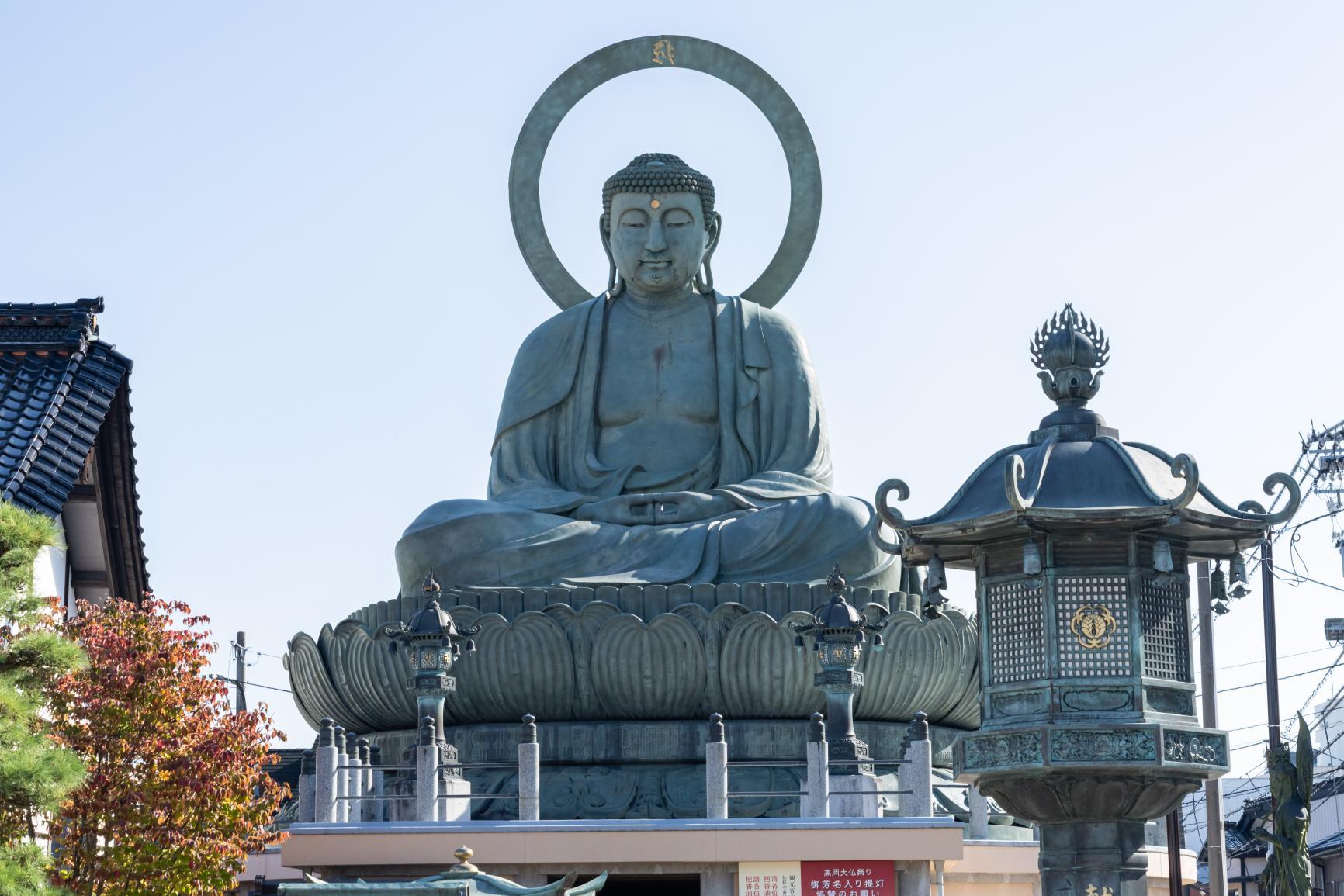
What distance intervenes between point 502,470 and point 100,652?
8.01 meters

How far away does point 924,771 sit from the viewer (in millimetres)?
15234

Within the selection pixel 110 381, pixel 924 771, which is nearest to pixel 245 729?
pixel 110 381

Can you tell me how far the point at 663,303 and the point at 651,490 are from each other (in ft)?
6.12

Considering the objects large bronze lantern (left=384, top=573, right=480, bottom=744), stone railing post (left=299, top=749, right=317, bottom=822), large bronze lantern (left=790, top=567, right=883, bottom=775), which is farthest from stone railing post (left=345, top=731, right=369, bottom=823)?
large bronze lantern (left=790, top=567, right=883, bottom=775)

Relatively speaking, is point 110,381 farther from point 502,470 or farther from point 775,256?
point 775,256

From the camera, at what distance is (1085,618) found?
27.4 feet

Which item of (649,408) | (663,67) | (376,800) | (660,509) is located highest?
(663,67)

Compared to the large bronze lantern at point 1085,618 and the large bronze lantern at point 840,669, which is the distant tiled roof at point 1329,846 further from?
the large bronze lantern at point 1085,618

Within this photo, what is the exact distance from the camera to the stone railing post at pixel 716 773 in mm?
15195

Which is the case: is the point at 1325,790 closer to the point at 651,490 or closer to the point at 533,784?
the point at 651,490

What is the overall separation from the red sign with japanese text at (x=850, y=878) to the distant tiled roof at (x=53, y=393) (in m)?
5.35

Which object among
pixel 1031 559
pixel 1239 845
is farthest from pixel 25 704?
pixel 1239 845

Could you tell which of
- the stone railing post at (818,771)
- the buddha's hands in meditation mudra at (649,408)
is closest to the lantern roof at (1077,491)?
the stone railing post at (818,771)

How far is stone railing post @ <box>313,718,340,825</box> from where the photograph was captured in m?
15.2
